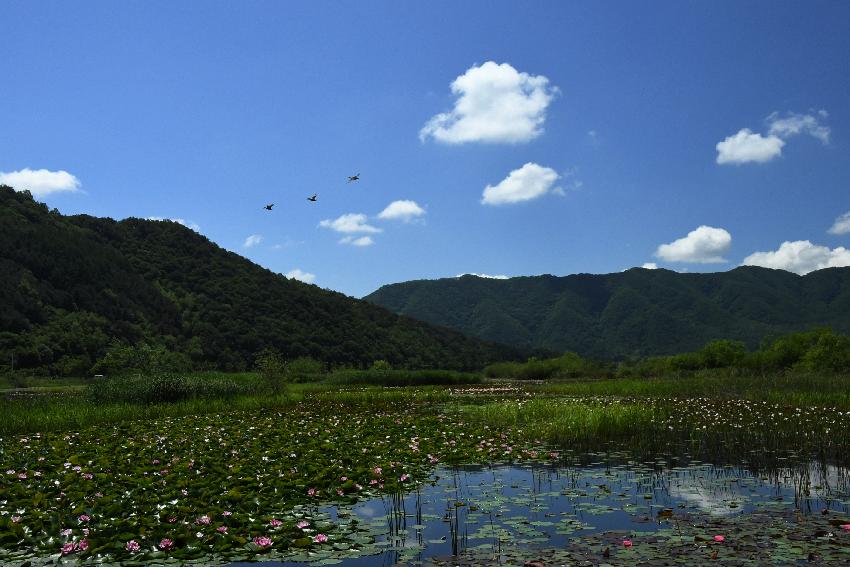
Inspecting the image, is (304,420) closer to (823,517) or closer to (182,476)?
(182,476)

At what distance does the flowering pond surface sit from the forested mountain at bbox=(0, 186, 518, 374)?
51746 millimetres

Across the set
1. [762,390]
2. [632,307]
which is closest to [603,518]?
[762,390]

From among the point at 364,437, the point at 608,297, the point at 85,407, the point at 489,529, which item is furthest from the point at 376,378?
the point at 608,297

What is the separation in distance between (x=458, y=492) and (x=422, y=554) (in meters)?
3.62

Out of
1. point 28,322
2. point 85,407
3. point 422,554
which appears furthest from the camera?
point 28,322

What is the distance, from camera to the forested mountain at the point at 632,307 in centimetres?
15575

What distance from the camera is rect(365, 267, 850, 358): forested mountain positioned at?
511 ft

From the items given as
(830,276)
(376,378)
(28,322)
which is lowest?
(376,378)

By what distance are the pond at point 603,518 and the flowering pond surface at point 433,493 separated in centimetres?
4

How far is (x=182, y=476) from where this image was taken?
11.5m

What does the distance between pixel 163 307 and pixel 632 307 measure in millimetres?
130374

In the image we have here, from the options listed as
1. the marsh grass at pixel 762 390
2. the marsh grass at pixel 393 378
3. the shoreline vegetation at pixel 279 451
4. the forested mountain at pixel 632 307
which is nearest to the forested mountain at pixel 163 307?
the marsh grass at pixel 393 378

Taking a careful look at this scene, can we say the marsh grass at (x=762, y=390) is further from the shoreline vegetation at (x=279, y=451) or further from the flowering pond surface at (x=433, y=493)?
the flowering pond surface at (x=433, y=493)

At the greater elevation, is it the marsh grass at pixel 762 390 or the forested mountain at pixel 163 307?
the forested mountain at pixel 163 307
